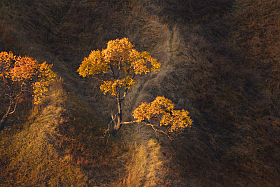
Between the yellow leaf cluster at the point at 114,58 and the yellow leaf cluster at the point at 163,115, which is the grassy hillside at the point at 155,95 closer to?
the yellow leaf cluster at the point at 163,115

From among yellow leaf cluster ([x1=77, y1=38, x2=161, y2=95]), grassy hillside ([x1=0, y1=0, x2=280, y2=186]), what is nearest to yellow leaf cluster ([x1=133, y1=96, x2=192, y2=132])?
yellow leaf cluster ([x1=77, y1=38, x2=161, y2=95])

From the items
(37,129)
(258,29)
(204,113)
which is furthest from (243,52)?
(37,129)

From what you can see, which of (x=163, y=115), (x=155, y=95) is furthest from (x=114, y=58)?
(x=155, y=95)

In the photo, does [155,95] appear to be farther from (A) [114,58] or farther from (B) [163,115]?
(A) [114,58]

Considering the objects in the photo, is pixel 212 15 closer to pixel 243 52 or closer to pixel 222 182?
pixel 243 52

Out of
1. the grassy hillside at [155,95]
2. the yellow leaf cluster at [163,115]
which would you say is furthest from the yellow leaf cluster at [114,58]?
the grassy hillside at [155,95]

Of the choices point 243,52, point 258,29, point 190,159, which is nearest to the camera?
point 190,159

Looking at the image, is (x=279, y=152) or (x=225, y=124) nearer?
(x=279, y=152)

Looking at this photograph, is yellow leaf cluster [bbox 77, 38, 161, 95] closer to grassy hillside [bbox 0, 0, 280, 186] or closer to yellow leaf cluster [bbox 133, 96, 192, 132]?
yellow leaf cluster [bbox 133, 96, 192, 132]

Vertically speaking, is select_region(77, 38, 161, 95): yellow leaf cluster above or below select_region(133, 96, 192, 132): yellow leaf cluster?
above
